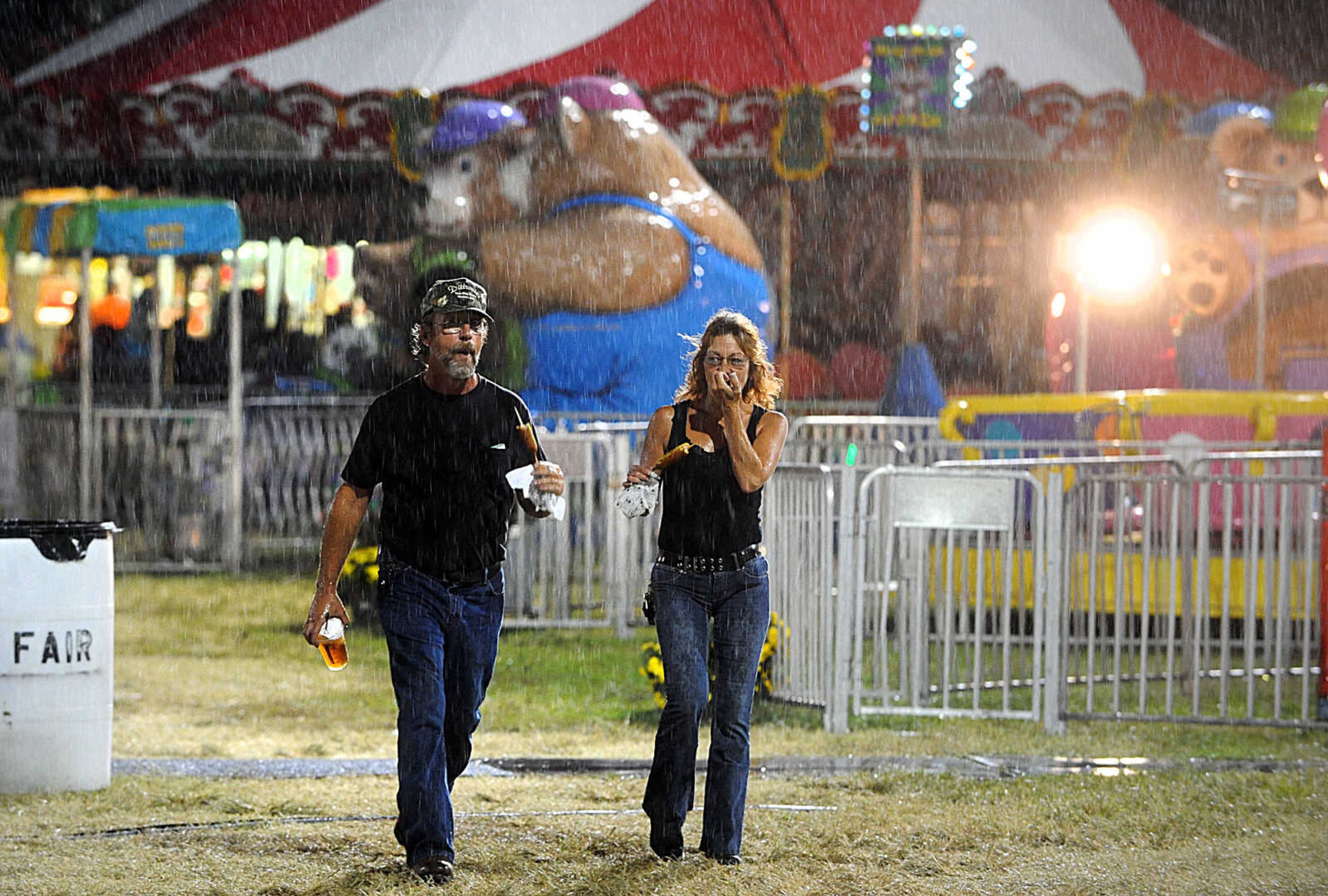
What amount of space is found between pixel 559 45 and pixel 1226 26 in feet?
30.8

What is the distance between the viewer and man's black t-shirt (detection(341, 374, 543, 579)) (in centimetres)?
539

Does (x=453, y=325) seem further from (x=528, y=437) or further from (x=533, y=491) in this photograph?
(x=533, y=491)

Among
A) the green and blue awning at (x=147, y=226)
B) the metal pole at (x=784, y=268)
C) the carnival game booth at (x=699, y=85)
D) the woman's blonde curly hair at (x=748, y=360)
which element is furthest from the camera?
the metal pole at (x=784, y=268)

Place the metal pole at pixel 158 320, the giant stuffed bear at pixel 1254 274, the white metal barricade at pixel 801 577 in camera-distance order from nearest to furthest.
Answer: the white metal barricade at pixel 801 577 → the giant stuffed bear at pixel 1254 274 → the metal pole at pixel 158 320

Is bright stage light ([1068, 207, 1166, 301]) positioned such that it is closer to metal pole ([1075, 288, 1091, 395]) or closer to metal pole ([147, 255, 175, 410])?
metal pole ([1075, 288, 1091, 395])

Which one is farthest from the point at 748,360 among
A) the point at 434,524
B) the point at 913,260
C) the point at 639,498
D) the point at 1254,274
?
the point at 1254,274

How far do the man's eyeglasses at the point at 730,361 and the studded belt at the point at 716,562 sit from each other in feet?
1.87

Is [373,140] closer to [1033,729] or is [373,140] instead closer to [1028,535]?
[1028,535]

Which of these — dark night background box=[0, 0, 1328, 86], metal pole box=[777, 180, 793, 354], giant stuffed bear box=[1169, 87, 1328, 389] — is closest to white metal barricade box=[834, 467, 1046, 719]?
metal pole box=[777, 180, 793, 354]

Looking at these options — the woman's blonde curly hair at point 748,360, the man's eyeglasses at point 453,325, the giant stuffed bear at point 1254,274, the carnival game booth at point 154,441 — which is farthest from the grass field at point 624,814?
the giant stuffed bear at point 1254,274

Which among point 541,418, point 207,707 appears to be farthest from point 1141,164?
point 207,707

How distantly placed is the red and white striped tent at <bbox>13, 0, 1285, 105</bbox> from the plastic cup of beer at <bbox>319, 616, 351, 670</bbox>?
1456cm

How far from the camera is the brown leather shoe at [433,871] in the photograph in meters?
5.37

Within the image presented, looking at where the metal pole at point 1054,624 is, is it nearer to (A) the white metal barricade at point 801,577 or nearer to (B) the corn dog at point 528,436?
(A) the white metal barricade at point 801,577
